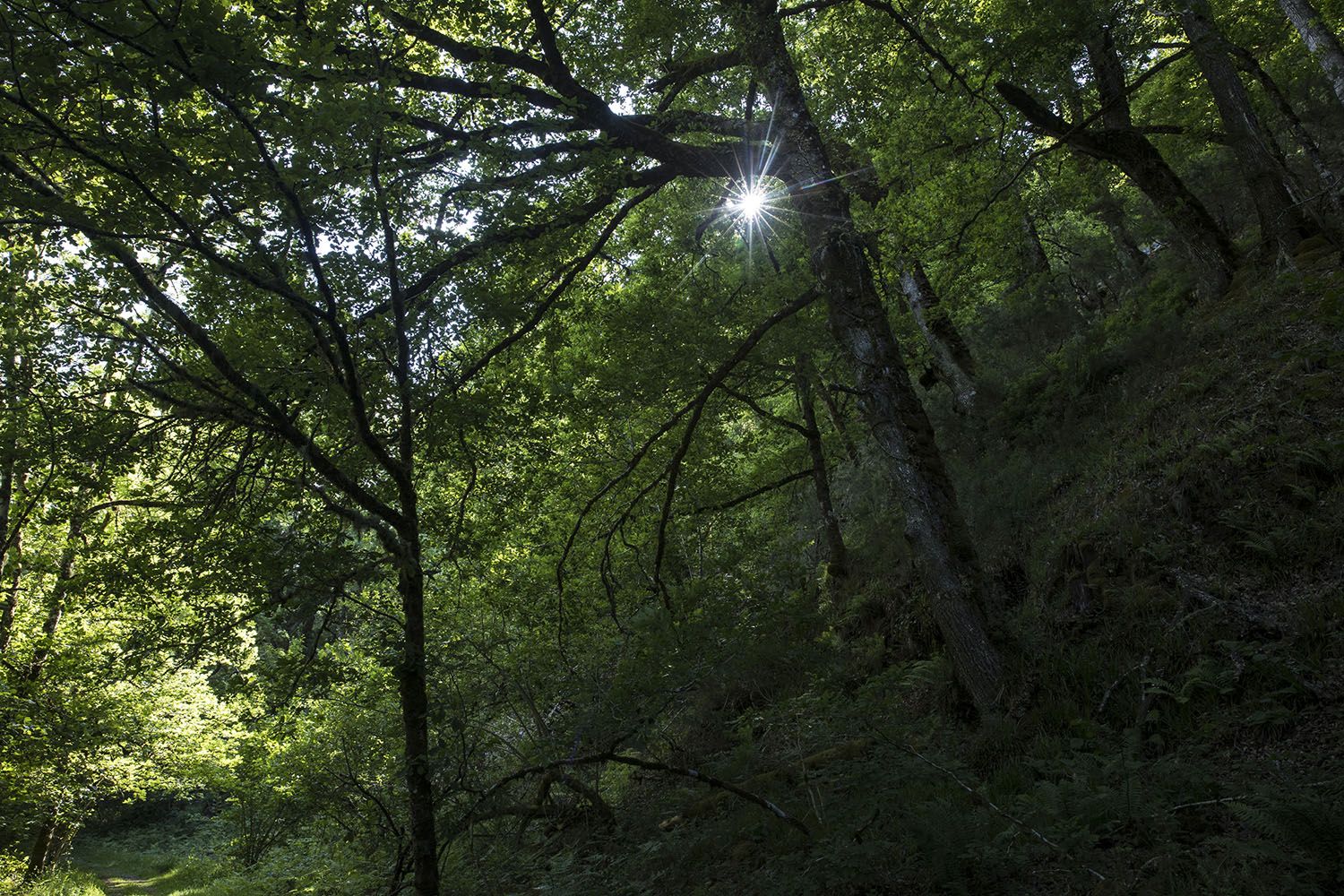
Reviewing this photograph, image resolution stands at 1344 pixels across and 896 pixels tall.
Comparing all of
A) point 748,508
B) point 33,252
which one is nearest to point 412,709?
point 33,252

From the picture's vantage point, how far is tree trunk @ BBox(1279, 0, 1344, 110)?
8.93m

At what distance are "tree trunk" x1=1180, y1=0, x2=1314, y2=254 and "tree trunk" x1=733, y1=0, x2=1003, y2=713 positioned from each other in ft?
17.4

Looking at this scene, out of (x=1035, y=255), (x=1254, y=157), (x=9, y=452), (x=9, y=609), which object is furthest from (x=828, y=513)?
(x=9, y=609)

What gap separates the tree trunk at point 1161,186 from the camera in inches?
360

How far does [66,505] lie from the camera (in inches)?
242

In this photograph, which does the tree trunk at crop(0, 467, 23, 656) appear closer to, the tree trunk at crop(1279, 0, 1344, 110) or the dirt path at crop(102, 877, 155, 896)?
the dirt path at crop(102, 877, 155, 896)

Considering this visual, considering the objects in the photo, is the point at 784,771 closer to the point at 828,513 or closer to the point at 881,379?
the point at 881,379

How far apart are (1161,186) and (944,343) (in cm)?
425

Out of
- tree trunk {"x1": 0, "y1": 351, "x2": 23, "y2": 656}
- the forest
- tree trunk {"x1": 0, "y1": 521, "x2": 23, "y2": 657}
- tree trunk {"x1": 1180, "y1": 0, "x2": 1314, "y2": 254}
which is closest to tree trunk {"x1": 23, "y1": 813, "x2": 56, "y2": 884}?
the forest

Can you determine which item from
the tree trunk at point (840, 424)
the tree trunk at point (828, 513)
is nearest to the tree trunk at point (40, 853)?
the tree trunk at point (828, 513)

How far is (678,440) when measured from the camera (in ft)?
34.4

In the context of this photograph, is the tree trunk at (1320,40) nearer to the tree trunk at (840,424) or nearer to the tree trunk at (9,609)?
the tree trunk at (840,424)

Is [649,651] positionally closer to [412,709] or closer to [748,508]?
[412,709]

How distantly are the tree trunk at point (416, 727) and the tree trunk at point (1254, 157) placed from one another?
1002 centimetres
